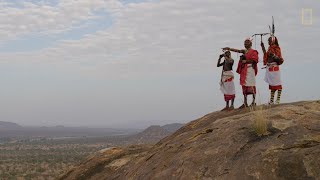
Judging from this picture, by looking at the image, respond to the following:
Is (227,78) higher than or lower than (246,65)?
lower

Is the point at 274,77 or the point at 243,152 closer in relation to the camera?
the point at 243,152

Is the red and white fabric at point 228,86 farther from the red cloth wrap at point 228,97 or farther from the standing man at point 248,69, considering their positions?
the standing man at point 248,69

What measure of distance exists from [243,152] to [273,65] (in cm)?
533

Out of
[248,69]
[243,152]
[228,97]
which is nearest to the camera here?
[243,152]

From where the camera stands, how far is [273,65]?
1134 centimetres

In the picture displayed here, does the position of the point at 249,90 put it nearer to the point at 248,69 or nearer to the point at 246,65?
the point at 248,69

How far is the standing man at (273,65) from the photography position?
36.8 ft

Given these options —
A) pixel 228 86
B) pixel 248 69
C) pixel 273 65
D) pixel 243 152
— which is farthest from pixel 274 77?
pixel 243 152

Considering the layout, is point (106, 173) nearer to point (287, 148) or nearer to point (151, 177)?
point (151, 177)

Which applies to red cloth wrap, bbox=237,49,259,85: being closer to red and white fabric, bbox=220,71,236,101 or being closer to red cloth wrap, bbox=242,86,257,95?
red cloth wrap, bbox=242,86,257,95

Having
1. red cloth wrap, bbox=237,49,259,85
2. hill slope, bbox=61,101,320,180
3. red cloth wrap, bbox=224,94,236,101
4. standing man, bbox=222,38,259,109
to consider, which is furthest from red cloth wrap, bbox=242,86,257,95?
hill slope, bbox=61,101,320,180

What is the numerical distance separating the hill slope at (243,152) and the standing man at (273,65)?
7.51 feet

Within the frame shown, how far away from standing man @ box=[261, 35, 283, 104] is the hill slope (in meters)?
2.29

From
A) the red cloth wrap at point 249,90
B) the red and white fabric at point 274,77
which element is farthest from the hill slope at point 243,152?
the red and white fabric at point 274,77
